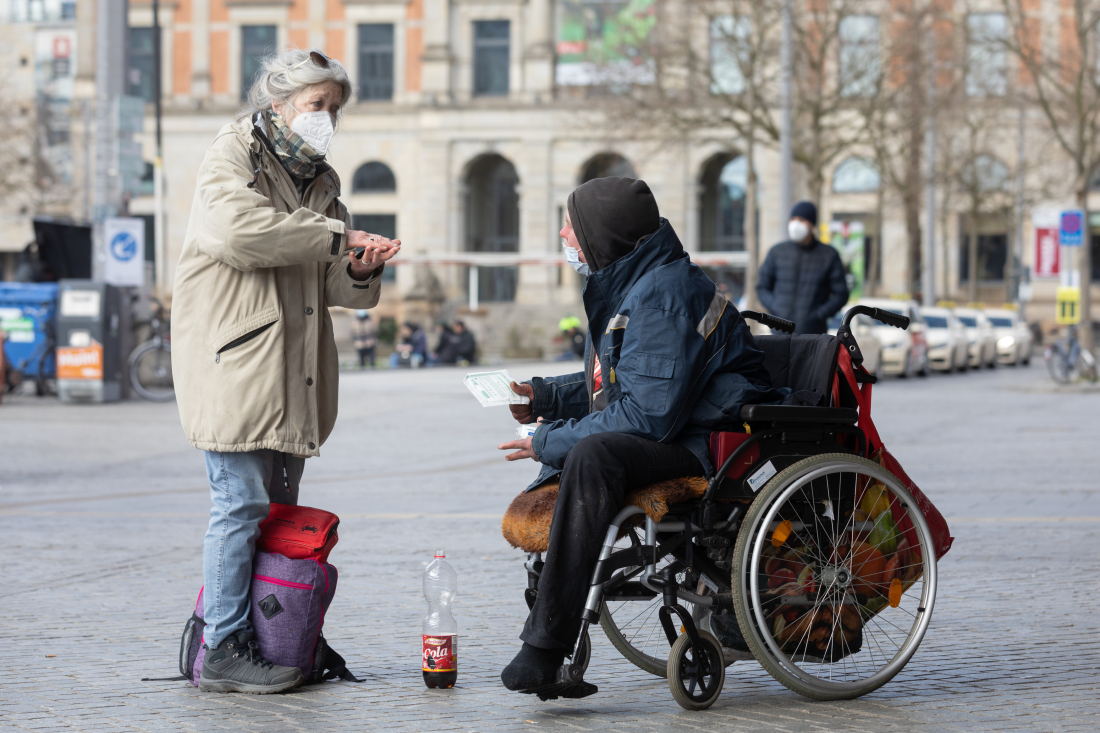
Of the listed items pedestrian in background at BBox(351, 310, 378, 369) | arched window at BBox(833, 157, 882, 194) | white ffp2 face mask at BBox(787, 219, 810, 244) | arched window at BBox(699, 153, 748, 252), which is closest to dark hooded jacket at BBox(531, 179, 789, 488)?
white ffp2 face mask at BBox(787, 219, 810, 244)

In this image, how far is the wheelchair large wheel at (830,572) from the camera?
14.1ft

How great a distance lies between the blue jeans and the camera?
15.1 feet

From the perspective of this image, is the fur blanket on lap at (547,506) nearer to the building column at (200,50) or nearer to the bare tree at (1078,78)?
the bare tree at (1078,78)

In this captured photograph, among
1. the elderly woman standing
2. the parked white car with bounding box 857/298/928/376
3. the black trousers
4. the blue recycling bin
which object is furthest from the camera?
the parked white car with bounding box 857/298/928/376

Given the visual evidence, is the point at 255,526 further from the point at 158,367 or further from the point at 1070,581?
the point at 158,367

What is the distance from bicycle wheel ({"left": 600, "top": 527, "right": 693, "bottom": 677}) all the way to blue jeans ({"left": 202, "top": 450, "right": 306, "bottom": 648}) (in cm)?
117

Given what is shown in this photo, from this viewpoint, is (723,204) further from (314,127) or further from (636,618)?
(314,127)

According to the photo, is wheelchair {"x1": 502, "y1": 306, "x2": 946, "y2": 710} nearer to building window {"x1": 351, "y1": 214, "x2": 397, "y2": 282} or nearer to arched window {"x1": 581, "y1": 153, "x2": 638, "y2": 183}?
arched window {"x1": 581, "y1": 153, "x2": 638, "y2": 183}

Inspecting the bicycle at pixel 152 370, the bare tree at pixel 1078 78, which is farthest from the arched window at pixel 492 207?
the bicycle at pixel 152 370

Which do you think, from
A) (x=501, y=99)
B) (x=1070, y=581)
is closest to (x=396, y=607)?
(x=1070, y=581)

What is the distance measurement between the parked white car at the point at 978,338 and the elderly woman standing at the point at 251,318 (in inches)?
1219

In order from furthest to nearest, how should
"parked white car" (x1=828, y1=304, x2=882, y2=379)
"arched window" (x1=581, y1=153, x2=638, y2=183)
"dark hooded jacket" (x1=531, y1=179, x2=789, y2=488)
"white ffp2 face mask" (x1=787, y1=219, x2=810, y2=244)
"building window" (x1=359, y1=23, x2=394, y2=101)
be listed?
"building window" (x1=359, y1=23, x2=394, y2=101)
"arched window" (x1=581, y1=153, x2=638, y2=183)
"parked white car" (x1=828, y1=304, x2=882, y2=379)
"white ffp2 face mask" (x1=787, y1=219, x2=810, y2=244)
"dark hooded jacket" (x1=531, y1=179, x2=789, y2=488)

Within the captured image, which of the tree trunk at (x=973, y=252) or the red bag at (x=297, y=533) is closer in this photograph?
the red bag at (x=297, y=533)

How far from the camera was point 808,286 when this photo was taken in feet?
40.0
